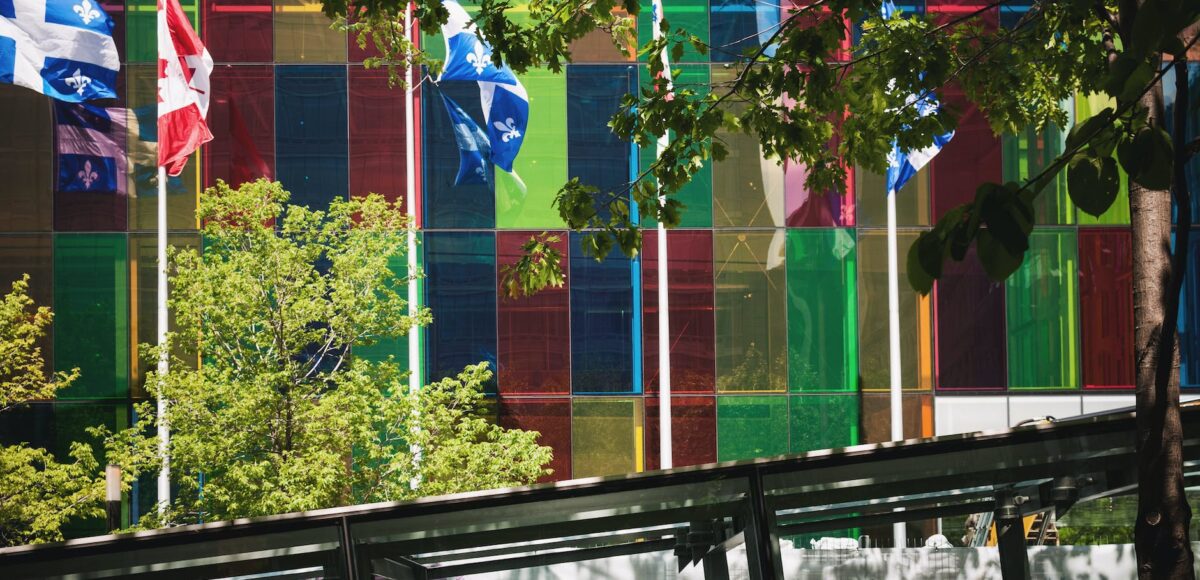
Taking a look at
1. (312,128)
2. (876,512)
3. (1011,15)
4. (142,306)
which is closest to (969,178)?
(1011,15)

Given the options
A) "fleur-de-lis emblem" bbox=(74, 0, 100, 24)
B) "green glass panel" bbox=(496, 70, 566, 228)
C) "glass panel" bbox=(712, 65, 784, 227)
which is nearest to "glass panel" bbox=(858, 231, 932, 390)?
"glass panel" bbox=(712, 65, 784, 227)

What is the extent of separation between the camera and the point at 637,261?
79.5 ft

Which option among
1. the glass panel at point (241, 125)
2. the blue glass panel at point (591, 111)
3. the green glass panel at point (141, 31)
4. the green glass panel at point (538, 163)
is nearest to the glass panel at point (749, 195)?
the blue glass panel at point (591, 111)

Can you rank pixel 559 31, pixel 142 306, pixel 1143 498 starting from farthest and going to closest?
pixel 142 306 < pixel 559 31 < pixel 1143 498

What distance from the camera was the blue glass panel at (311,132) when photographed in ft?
79.0

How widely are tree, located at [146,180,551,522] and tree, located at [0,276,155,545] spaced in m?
0.83

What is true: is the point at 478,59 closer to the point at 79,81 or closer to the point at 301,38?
the point at 301,38

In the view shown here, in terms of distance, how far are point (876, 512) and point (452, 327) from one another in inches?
732

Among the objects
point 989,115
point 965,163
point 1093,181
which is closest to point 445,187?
point 965,163

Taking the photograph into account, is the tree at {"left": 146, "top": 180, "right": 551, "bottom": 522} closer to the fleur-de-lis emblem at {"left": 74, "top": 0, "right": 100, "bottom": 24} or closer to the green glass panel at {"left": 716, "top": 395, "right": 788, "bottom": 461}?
the fleur-de-lis emblem at {"left": 74, "top": 0, "right": 100, "bottom": 24}

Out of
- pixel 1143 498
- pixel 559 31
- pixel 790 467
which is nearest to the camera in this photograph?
pixel 1143 498

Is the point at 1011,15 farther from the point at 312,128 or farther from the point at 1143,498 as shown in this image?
the point at 1143,498

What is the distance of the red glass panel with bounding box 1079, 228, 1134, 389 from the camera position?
80.7 feet

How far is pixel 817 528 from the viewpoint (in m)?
5.84
